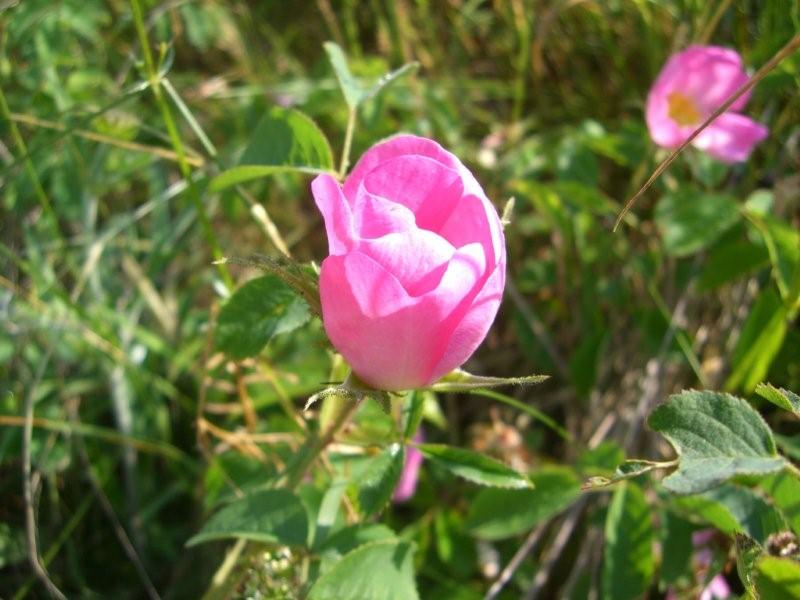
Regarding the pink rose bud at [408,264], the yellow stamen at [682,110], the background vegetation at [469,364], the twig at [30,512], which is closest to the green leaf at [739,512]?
the background vegetation at [469,364]

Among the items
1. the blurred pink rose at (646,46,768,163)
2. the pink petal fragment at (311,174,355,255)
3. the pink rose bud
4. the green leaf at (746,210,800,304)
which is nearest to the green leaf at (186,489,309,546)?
the pink rose bud

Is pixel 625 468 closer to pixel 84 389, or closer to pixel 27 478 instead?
pixel 27 478

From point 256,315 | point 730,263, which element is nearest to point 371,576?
point 256,315

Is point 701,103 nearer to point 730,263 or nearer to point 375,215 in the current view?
point 730,263

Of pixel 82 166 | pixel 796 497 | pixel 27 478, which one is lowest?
pixel 796 497

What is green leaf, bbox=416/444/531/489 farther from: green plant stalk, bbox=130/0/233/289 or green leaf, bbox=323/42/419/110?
green leaf, bbox=323/42/419/110

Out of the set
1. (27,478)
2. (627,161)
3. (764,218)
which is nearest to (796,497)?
(764,218)

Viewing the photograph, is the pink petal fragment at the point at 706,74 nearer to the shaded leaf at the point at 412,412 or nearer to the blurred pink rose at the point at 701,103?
the blurred pink rose at the point at 701,103
